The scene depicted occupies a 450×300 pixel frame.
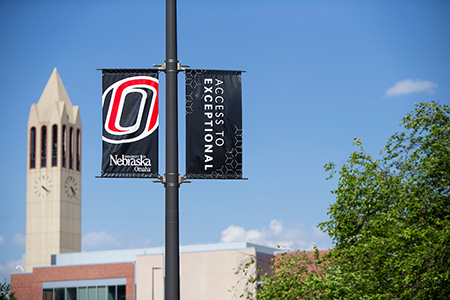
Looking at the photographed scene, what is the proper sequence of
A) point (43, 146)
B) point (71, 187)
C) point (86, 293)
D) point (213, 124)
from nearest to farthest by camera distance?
1. point (213, 124)
2. point (86, 293)
3. point (43, 146)
4. point (71, 187)

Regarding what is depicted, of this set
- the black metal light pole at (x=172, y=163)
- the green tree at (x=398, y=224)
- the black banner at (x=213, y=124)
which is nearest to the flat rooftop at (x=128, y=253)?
the green tree at (x=398, y=224)

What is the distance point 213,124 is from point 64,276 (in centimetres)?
5336

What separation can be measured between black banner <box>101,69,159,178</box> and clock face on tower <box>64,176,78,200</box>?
96.9m

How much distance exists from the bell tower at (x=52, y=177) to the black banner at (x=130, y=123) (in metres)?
94.7

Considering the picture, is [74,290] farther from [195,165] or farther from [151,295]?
[195,165]

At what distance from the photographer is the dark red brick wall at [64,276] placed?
56.9 metres

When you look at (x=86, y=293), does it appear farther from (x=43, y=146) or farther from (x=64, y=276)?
(x=43, y=146)

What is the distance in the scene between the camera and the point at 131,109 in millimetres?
9125

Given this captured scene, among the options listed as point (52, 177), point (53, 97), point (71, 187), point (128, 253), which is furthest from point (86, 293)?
point (53, 97)

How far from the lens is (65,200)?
104 meters

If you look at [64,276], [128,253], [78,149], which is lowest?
[64,276]

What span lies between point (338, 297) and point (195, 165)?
487 inches

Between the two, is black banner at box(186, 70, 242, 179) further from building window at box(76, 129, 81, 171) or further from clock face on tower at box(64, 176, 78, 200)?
building window at box(76, 129, 81, 171)

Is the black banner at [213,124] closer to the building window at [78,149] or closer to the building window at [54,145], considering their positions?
the building window at [54,145]
